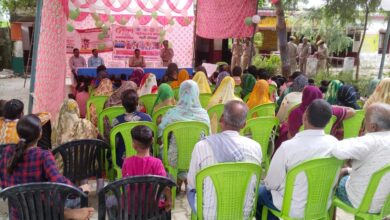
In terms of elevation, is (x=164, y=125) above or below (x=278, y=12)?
below

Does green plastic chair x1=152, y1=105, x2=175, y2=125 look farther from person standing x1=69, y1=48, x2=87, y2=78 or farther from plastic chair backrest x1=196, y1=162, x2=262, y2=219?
person standing x1=69, y1=48, x2=87, y2=78

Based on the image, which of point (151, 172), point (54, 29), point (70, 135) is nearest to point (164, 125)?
point (70, 135)

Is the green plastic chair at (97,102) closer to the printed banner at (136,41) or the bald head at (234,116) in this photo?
the bald head at (234,116)

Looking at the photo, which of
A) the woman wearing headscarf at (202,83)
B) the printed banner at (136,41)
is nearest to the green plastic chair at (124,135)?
the woman wearing headscarf at (202,83)

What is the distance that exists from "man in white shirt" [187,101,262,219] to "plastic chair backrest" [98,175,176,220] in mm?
276

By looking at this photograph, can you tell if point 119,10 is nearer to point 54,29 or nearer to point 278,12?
point 278,12

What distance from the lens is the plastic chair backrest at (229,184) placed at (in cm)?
236

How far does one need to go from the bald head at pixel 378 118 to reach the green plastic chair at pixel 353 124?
145cm

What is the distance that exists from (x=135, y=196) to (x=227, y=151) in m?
0.67

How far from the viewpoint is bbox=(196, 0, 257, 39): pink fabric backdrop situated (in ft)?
31.8

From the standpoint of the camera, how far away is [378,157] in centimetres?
258

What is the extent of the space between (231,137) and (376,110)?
1.02 metres

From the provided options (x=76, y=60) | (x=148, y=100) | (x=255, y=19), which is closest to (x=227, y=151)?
(x=148, y=100)

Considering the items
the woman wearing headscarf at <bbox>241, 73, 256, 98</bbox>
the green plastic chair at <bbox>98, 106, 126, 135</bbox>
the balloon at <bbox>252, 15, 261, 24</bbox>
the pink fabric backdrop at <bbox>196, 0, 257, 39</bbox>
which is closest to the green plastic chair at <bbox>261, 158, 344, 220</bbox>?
the green plastic chair at <bbox>98, 106, 126, 135</bbox>
